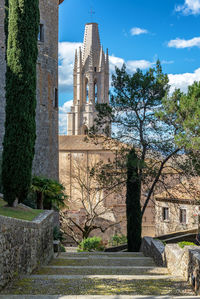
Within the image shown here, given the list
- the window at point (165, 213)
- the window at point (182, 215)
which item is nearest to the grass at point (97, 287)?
the window at point (182, 215)

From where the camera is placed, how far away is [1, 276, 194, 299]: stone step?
5.77 metres

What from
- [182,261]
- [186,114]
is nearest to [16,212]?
[182,261]

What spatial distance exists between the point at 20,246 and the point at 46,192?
7905mm

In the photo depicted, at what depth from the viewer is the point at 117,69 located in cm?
1958

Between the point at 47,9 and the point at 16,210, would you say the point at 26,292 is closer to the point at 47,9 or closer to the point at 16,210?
the point at 16,210

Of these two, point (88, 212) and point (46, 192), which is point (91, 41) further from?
point (46, 192)

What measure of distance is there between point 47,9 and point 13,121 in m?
11.0

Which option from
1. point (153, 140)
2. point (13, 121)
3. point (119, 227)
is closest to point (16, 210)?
point (13, 121)

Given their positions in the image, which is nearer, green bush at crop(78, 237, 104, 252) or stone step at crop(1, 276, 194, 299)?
stone step at crop(1, 276, 194, 299)

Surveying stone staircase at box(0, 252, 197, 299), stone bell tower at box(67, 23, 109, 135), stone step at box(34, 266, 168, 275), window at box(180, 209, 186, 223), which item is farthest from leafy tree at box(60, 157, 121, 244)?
stone bell tower at box(67, 23, 109, 135)

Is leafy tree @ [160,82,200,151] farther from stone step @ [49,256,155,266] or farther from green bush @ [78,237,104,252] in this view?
green bush @ [78,237,104,252]

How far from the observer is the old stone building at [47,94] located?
19016mm

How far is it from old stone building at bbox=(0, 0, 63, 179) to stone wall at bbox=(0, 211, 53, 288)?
925 cm

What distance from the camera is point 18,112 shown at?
11164 mm
